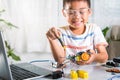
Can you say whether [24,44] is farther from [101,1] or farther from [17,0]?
[101,1]

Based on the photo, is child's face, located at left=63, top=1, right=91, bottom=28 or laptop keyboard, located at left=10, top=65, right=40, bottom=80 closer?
laptop keyboard, located at left=10, top=65, right=40, bottom=80

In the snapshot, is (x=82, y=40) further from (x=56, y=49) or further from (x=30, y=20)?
(x=30, y=20)

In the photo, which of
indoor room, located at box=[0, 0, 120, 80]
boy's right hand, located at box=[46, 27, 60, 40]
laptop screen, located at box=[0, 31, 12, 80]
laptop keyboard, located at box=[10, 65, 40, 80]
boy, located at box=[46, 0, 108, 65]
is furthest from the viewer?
indoor room, located at box=[0, 0, 120, 80]

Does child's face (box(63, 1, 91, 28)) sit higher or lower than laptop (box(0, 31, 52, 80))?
higher

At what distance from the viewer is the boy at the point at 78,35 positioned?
1.59 metres

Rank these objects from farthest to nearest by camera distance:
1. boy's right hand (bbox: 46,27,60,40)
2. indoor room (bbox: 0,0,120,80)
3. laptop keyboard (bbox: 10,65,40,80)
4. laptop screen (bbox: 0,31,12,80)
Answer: indoor room (bbox: 0,0,120,80) → boy's right hand (bbox: 46,27,60,40) → laptop keyboard (bbox: 10,65,40,80) → laptop screen (bbox: 0,31,12,80)

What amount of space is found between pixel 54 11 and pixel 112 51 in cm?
101

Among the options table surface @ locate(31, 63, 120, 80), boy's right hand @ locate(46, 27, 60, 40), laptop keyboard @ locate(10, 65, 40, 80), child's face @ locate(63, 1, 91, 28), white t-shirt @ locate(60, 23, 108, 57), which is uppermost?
Answer: child's face @ locate(63, 1, 91, 28)

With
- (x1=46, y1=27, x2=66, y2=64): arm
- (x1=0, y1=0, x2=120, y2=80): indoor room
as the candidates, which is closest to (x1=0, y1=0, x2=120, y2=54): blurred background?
(x1=0, y1=0, x2=120, y2=80): indoor room

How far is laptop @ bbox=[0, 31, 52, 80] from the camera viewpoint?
2.94ft

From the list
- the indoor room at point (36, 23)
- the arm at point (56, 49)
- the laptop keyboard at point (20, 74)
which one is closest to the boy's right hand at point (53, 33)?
the arm at point (56, 49)

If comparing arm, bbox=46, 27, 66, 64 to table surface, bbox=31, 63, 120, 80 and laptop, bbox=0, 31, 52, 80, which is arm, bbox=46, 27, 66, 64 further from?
laptop, bbox=0, 31, 52, 80

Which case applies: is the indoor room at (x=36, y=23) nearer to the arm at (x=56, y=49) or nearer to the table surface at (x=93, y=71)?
the arm at (x=56, y=49)

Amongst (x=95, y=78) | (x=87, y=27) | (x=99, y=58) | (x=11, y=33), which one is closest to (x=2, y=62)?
(x=95, y=78)
